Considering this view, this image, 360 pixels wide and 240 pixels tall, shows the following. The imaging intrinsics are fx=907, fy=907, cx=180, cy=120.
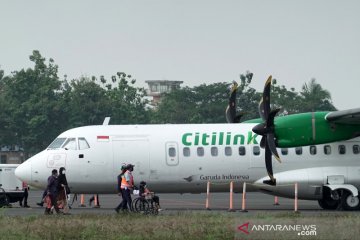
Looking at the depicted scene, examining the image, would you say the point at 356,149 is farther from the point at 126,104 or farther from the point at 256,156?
the point at 126,104

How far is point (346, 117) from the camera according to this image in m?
33.5

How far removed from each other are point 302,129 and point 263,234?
1042cm

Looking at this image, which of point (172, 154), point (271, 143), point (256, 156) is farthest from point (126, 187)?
point (256, 156)

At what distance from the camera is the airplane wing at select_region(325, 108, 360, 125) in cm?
3316

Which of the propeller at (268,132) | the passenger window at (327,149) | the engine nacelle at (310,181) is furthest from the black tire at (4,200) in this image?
the passenger window at (327,149)

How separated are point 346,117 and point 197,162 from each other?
19.9 feet

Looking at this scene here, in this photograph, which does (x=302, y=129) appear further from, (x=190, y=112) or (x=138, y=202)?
(x=190, y=112)

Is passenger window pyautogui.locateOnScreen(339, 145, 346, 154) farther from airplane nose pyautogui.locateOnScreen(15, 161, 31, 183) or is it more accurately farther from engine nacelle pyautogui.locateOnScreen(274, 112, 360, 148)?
airplane nose pyautogui.locateOnScreen(15, 161, 31, 183)

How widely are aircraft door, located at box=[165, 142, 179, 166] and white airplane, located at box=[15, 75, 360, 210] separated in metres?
0.04

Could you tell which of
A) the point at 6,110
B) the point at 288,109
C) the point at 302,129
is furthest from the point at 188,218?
the point at 288,109

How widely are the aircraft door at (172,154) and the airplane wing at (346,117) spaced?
6.00m

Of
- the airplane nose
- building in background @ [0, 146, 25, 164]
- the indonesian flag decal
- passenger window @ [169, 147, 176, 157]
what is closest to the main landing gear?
passenger window @ [169, 147, 176, 157]

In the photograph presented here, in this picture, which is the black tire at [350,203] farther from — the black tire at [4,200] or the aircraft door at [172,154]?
the black tire at [4,200]

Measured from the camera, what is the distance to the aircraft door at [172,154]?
35.4 m
